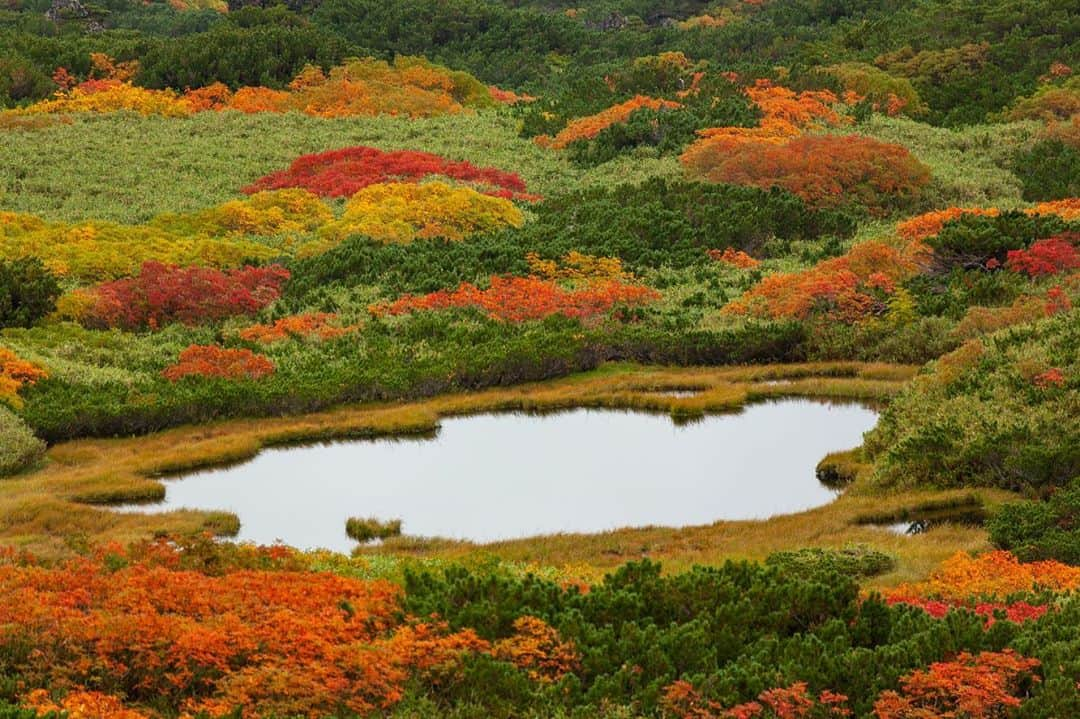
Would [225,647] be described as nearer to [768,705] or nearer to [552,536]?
[768,705]

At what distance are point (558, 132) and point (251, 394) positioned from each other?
3740cm

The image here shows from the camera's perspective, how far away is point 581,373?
35.7 metres

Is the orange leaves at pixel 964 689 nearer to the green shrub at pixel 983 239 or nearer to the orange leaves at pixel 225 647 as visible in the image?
the orange leaves at pixel 225 647

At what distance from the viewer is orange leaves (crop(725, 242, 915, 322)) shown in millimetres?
38125

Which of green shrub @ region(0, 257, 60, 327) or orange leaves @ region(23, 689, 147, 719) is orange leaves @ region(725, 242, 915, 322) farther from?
orange leaves @ region(23, 689, 147, 719)

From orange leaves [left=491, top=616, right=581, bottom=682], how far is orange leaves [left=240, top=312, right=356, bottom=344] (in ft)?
69.0

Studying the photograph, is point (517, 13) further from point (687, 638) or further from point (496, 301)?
point (687, 638)

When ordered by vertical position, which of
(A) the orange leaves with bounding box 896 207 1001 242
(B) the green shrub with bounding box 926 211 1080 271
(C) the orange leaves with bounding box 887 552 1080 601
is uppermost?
(A) the orange leaves with bounding box 896 207 1001 242

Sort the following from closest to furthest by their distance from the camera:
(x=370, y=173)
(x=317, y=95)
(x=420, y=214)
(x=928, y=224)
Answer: (x=928, y=224) < (x=420, y=214) < (x=370, y=173) < (x=317, y=95)

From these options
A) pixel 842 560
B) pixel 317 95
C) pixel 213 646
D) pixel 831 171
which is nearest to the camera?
pixel 213 646

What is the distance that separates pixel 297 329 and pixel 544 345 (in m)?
6.43

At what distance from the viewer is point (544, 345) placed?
35.7 metres

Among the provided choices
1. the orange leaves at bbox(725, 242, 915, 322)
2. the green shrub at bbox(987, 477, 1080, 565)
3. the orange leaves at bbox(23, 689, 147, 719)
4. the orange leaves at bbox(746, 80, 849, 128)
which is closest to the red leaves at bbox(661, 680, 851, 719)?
the orange leaves at bbox(23, 689, 147, 719)

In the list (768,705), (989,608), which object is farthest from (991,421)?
(768,705)
